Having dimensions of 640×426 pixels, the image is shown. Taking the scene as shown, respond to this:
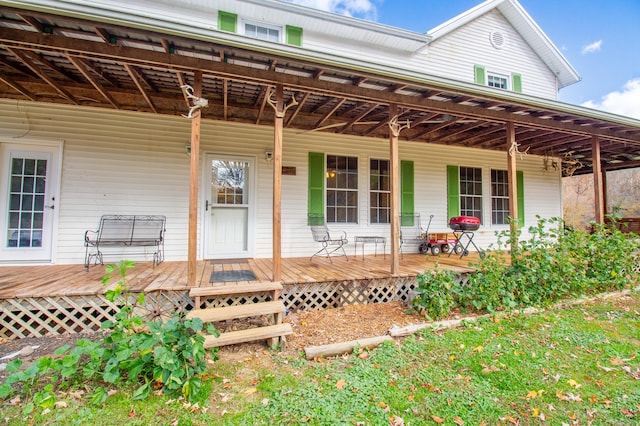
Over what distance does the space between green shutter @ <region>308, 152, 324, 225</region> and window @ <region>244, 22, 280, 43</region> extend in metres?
3.05

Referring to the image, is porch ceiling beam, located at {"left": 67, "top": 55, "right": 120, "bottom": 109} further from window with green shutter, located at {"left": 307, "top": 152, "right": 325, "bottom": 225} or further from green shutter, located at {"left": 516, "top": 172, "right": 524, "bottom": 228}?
green shutter, located at {"left": 516, "top": 172, "right": 524, "bottom": 228}

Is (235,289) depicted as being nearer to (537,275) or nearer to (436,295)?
(436,295)

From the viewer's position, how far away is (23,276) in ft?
12.3

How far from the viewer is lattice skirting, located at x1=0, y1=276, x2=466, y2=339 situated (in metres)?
2.97

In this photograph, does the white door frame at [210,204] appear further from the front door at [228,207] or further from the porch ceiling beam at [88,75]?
the porch ceiling beam at [88,75]

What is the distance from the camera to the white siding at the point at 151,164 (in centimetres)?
470

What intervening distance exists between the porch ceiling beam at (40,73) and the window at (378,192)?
17.4ft

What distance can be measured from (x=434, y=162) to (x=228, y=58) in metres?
5.10

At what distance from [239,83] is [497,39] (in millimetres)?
8243

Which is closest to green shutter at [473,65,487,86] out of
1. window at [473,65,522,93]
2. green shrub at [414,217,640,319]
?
window at [473,65,522,93]

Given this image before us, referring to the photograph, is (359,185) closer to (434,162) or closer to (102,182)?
(434,162)

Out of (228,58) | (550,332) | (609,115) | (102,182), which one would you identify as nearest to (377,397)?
(550,332)

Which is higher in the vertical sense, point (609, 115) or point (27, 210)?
point (609, 115)

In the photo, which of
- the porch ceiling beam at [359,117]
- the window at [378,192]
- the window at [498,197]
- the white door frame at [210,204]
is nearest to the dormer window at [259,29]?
the porch ceiling beam at [359,117]
